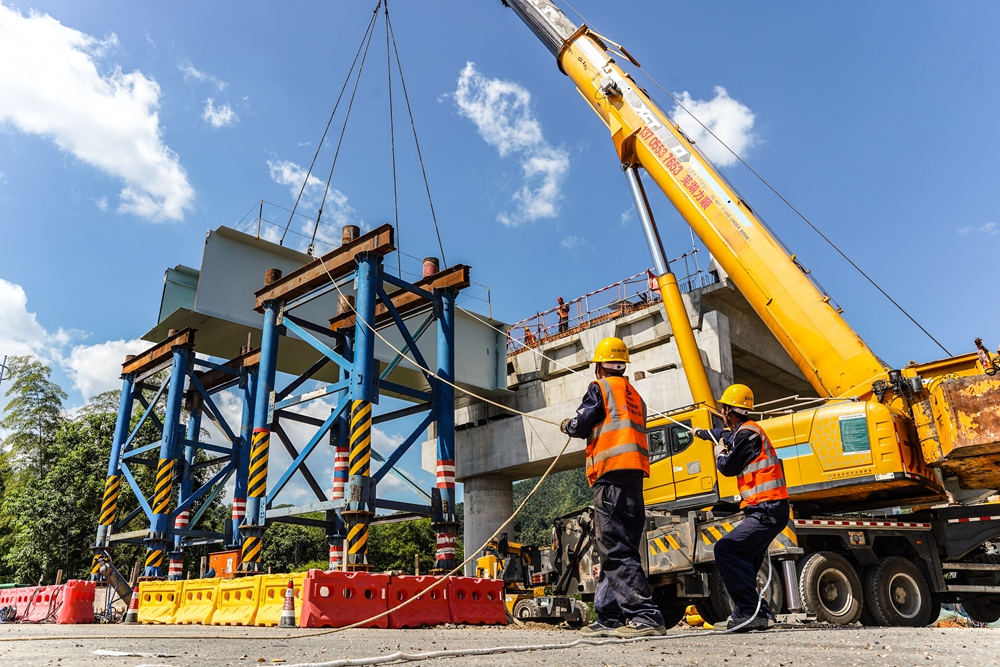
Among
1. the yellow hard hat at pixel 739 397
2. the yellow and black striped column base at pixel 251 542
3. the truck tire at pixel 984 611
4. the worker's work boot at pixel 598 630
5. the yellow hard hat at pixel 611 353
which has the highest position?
the yellow hard hat at pixel 611 353

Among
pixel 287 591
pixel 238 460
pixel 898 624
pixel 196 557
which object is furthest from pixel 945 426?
pixel 196 557

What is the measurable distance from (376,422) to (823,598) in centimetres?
810

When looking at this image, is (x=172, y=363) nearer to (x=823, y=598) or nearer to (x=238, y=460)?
(x=238, y=460)

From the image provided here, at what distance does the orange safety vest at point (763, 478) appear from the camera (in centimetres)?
558

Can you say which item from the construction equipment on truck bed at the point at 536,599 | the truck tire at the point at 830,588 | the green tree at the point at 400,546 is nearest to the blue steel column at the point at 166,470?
the construction equipment on truck bed at the point at 536,599

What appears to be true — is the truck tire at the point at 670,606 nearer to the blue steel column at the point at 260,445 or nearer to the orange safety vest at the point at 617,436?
the orange safety vest at the point at 617,436

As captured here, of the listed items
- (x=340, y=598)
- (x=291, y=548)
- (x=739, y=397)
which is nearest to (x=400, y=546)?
(x=291, y=548)

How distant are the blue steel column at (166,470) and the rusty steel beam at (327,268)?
12.0ft

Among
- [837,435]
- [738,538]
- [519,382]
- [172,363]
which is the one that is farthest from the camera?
[519,382]

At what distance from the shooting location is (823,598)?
8031 millimetres

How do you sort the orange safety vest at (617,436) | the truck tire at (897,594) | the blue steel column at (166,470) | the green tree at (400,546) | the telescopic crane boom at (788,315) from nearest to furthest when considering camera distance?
the orange safety vest at (617,436)
the telescopic crane boom at (788,315)
the truck tire at (897,594)
the blue steel column at (166,470)
the green tree at (400,546)

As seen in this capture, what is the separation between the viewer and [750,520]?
18.3 feet

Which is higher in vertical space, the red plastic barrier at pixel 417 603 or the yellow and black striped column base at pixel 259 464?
the yellow and black striped column base at pixel 259 464

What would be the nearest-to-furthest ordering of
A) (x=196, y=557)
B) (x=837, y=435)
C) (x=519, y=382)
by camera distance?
(x=837, y=435)
(x=519, y=382)
(x=196, y=557)
